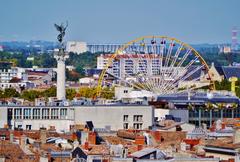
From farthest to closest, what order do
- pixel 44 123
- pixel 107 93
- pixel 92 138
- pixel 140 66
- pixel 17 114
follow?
1. pixel 140 66
2. pixel 107 93
3. pixel 17 114
4. pixel 44 123
5. pixel 92 138

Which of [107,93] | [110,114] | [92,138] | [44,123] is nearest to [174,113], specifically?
[110,114]

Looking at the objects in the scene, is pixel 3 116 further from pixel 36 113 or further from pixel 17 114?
pixel 36 113

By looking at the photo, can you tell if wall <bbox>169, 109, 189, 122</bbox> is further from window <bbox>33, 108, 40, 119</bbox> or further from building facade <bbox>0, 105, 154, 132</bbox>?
window <bbox>33, 108, 40, 119</bbox>

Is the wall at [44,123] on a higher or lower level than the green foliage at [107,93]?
lower

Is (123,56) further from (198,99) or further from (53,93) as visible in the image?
(198,99)

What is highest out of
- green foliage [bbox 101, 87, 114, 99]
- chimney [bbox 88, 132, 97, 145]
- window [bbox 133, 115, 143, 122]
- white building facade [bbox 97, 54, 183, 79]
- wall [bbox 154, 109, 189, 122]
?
white building facade [bbox 97, 54, 183, 79]

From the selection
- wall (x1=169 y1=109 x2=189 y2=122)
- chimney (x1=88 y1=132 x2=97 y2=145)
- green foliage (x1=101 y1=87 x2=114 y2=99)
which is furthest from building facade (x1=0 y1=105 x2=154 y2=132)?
green foliage (x1=101 y1=87 x2=114 y2=99)

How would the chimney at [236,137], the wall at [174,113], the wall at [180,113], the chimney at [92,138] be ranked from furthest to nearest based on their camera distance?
the wall at [174,113], the wall at [180,113], the chimney at [92,138], the chimney at [236,137]

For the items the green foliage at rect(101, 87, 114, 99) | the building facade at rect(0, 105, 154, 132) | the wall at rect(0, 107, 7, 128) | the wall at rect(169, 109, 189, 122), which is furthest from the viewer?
the green foliage at rect(101, 87, 114, 99)

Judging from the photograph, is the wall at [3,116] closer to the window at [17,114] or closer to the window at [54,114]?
the window at [17,114]

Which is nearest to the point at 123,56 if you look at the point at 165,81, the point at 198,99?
the point at 165,81

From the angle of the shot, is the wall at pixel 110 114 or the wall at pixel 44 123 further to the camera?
the wall at pixel 110 114

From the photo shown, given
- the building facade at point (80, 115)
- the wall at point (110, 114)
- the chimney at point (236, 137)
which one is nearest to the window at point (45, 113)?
the building facade at point (80, 115)
